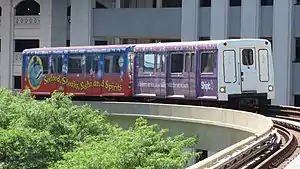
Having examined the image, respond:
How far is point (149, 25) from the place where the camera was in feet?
141

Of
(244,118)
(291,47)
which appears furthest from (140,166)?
(291,47)

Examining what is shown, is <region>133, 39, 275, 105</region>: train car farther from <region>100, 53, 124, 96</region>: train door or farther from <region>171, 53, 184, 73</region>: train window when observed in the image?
<region>100, 53, 124, 96</region>: train door

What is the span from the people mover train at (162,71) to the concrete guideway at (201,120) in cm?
103

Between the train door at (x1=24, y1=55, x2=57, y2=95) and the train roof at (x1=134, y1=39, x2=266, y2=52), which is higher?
the train roof at (x1=134, y1=39, x2=266, y2=52)

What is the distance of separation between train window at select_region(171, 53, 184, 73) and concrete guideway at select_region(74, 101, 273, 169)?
162 centimetres

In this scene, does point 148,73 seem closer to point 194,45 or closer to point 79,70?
point 194,45

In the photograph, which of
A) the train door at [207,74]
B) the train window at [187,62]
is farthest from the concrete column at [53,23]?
the train door at [207,74]

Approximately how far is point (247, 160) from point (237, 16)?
84.6 ft

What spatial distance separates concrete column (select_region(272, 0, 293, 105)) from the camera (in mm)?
36562

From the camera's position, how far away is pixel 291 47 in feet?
121

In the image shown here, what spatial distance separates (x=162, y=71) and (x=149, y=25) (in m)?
15.8

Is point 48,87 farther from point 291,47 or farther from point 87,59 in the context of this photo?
point 291,47

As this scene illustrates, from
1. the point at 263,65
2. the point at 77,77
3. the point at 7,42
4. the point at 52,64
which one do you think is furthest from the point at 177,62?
the point at 7,42

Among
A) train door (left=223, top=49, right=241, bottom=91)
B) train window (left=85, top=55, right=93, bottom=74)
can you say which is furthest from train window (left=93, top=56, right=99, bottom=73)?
train door (left=223, top=49, right=241, bottom=91)
